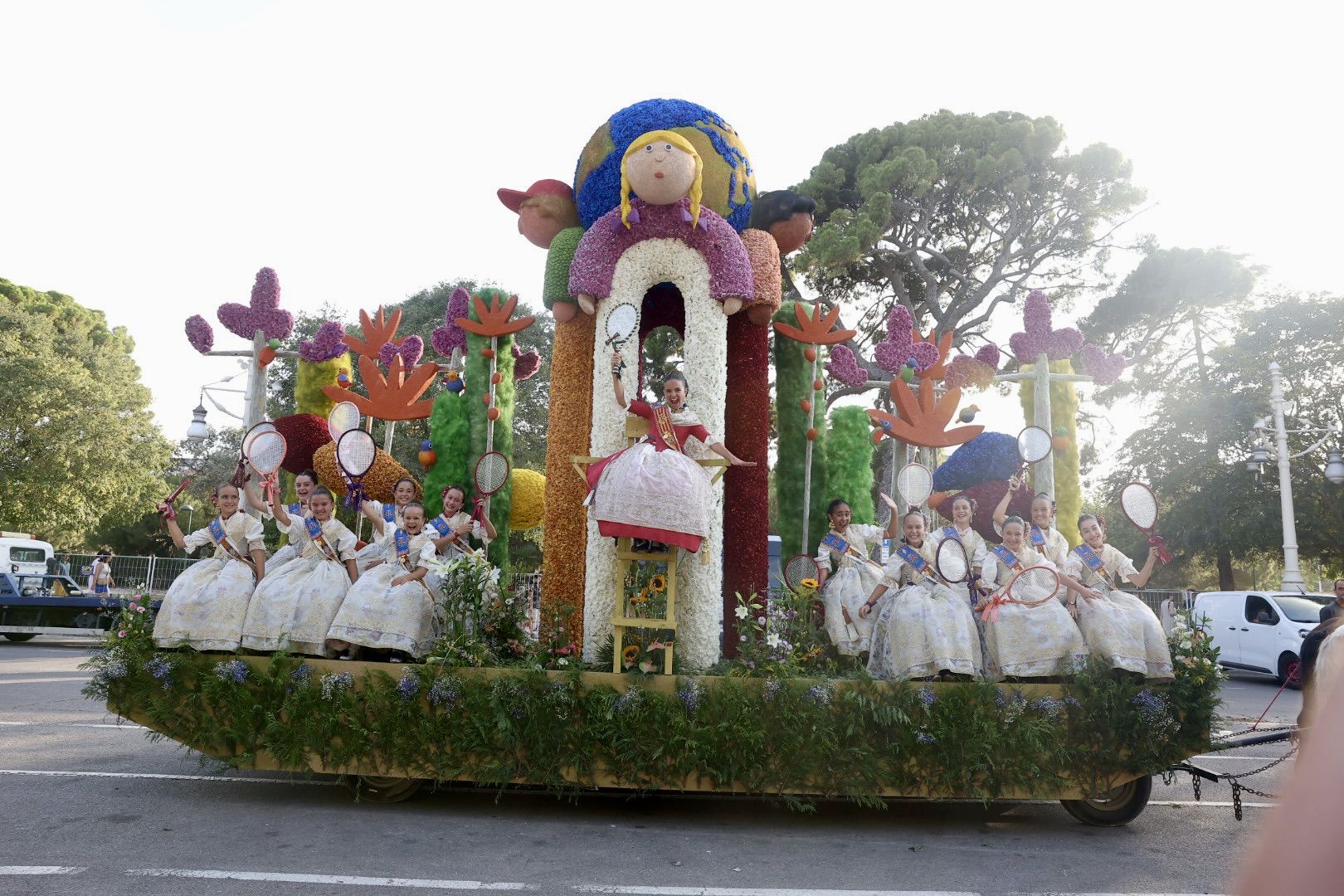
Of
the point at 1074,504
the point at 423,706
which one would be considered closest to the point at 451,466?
the point at 423,706

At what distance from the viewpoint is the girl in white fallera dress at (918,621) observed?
5480 mm

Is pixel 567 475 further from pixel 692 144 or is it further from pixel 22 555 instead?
pixel 22 555

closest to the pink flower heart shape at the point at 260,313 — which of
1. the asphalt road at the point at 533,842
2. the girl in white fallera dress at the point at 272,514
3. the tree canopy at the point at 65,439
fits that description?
the girl in white fallera dress at the point at 272,514

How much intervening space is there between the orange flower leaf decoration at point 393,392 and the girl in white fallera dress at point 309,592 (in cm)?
289

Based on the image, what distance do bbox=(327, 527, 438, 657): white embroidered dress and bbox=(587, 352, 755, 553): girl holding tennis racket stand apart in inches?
51.9

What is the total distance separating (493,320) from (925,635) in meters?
5.16

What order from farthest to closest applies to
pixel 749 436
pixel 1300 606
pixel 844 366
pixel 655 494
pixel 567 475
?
pixel 1300 606, pixel 844 366, pixel 749 436, pixel 567 475, pixel 655 494

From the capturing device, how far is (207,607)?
224 inches

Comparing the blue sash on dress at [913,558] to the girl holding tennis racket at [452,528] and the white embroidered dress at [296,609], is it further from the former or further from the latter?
the white embroidered dress at [296,609]

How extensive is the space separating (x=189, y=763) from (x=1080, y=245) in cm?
1743

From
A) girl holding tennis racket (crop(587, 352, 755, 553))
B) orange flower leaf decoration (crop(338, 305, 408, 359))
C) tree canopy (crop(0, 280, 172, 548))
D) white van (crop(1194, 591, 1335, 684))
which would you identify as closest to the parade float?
girl holding tennis racket (crop(587, 352, 755, 553))

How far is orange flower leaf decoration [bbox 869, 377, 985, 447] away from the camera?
8.18 m

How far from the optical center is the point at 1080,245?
17.7 metres

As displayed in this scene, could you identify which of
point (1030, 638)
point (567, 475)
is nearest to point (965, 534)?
point (1030, 638)
